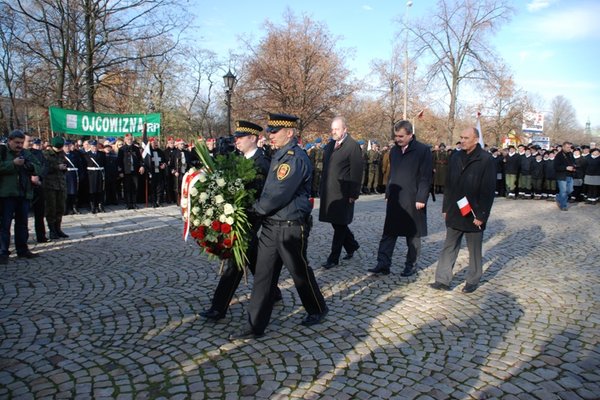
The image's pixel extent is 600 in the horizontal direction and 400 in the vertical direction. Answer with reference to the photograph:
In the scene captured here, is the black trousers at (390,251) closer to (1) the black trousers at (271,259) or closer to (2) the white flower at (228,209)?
(1) the black trousers at (271,259)

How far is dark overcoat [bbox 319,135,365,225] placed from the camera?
21.3 ft

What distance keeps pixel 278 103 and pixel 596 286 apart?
2638 cm

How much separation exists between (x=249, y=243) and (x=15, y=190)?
4.89m

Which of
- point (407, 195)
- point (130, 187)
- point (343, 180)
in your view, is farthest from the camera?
point (130, 187)

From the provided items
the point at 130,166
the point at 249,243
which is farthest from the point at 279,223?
the point at 130,166

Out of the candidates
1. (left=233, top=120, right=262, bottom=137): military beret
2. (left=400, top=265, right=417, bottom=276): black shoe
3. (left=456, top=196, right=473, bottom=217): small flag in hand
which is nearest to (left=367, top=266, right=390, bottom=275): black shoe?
(left=400, top=265, right=417, bottom=276): black shoe

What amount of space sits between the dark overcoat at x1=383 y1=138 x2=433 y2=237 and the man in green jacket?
19.3ft

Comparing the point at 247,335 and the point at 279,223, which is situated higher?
the point at 279,223

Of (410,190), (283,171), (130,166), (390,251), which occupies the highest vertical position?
(130,166)

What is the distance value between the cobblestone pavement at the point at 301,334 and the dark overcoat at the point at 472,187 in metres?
0.97

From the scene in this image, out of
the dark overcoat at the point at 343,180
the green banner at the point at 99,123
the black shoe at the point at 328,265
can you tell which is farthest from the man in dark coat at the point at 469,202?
the green banner at the point at 99,123

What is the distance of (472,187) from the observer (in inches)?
216

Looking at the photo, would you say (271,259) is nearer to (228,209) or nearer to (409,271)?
(228,209)

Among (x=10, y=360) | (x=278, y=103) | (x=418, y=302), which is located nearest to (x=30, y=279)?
(x=10, y=360)
